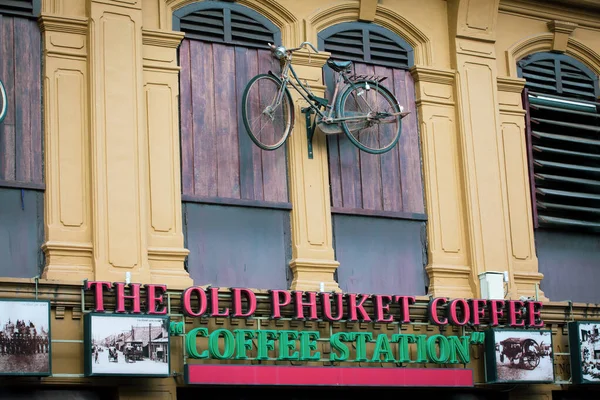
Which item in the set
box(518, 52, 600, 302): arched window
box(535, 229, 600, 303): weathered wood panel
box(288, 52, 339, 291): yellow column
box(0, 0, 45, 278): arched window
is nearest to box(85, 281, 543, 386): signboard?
box(288, 52, 339, 291): yellow column

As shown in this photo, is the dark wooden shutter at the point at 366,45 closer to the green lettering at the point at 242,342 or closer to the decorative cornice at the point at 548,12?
the decorative cornice at the point at 548,12

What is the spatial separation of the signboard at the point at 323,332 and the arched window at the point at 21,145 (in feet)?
4.01

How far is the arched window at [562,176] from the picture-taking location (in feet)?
70.8

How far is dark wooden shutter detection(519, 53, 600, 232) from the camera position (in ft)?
71.1

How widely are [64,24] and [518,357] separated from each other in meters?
8.37

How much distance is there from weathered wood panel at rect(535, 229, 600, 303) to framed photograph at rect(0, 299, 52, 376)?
8.73 meters

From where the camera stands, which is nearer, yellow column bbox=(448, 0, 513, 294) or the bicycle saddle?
the bicycle saddle

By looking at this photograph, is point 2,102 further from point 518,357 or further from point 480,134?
point 518,357

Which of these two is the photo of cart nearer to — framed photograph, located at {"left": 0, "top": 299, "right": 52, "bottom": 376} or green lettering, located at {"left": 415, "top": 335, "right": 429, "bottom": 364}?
green lettering, located at {"left": 415, "top": 335, "right": 429, "bottom": 364}

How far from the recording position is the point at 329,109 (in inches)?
778

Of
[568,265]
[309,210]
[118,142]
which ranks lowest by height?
[568,265]

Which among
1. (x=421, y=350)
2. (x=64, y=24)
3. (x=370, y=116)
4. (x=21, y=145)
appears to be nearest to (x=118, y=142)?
(x=21, y=145)

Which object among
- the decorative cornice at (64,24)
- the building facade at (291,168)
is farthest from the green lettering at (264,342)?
the decorative cornice at (64,24)

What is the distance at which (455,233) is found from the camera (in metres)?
20.7
